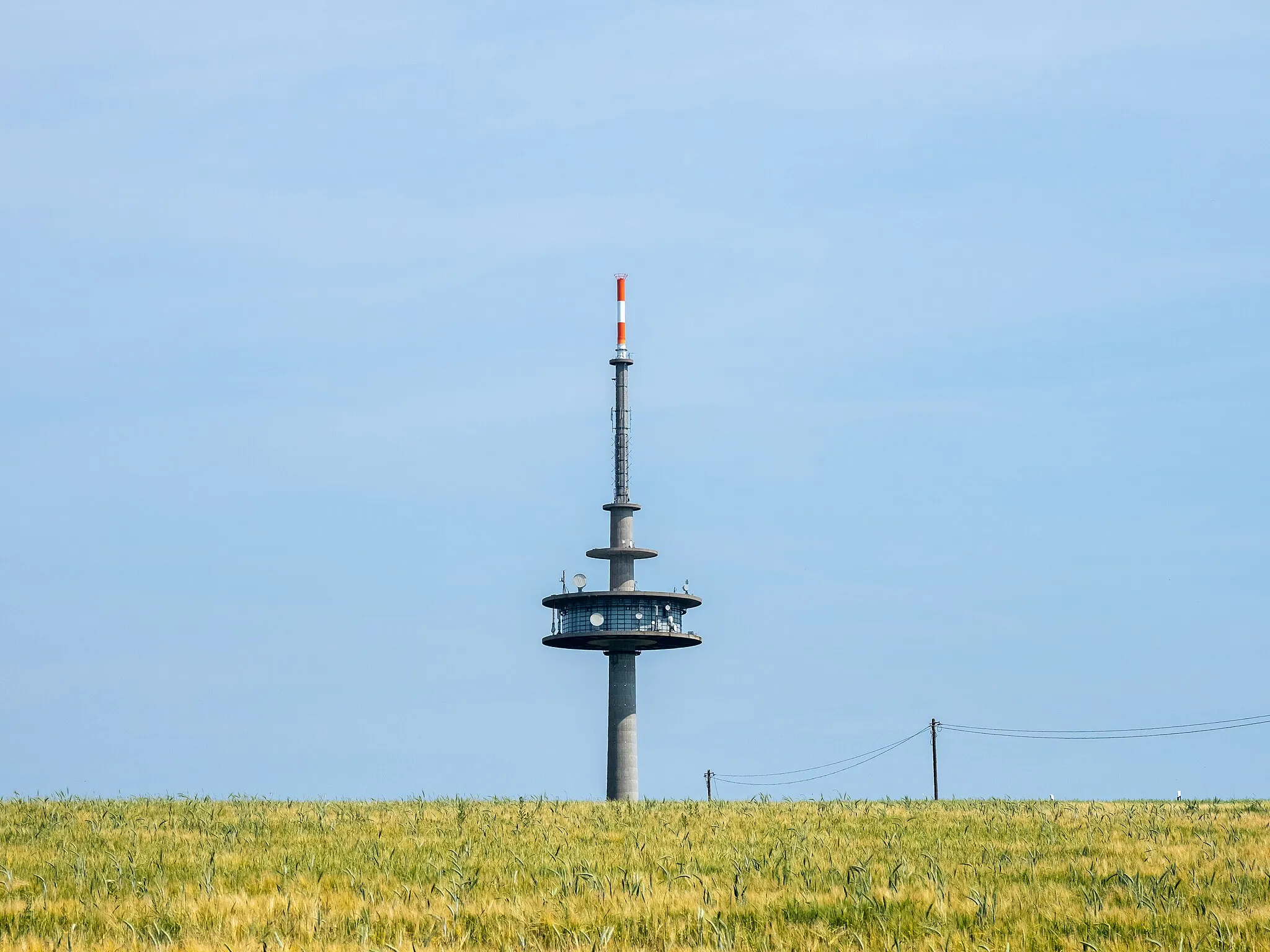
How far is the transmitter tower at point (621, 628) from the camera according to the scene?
311 feet

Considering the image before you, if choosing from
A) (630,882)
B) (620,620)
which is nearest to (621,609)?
(620,620)

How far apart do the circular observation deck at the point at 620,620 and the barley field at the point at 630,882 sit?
6736cm

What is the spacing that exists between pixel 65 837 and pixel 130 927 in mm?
9374

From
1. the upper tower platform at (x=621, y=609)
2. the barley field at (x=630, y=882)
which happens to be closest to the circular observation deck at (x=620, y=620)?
the upper tower platform at (x=621, y=609)

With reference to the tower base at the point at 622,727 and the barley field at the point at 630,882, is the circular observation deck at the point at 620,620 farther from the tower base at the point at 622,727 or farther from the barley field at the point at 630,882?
the barley field at the point at 630,882

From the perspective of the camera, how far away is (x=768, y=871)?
18.3m

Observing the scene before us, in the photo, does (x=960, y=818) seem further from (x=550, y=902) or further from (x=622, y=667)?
(x=622, y=667)

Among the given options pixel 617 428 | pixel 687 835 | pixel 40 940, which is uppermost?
pixel 617 428

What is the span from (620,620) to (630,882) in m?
77.8

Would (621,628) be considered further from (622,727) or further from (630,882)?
(630,882)

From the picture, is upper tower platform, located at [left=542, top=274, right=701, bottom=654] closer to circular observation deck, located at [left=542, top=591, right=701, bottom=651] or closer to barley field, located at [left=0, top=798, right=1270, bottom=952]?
circular observation deck, located at [left=542, top=591, right=701, bottom=651]

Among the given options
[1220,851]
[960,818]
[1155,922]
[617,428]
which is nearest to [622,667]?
[617,428]

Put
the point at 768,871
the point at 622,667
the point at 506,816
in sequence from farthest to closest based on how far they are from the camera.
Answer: the point at 622,667
the point at 506,816
the point at 768,871

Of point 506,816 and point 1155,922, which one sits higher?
point 506,816
